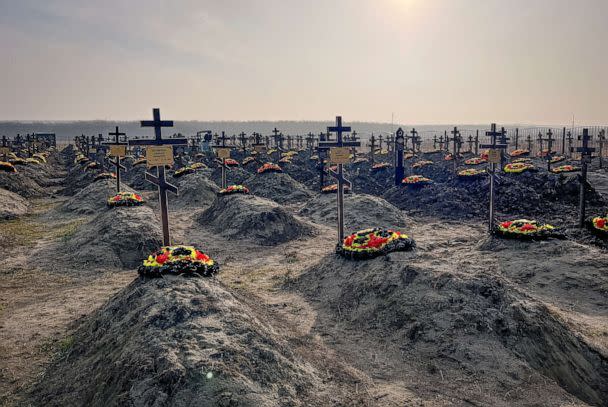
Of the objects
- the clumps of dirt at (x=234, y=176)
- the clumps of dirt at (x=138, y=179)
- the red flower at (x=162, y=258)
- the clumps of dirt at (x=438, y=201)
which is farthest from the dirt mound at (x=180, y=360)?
the clumps of dirt at (x=234, y=176)

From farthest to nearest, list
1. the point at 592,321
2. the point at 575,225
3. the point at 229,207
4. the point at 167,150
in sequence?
the point at 229,207, the point at 575,225, the point at 167,150, the point at 592,321

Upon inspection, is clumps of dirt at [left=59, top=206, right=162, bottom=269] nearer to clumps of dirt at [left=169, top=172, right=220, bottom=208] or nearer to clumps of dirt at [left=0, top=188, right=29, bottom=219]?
clumps of dirt at [left=0, top=188, right=29, bottom=219]

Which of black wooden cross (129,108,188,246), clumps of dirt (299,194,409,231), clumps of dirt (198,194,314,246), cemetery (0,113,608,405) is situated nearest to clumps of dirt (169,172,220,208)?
clumps of dirt (198,194,314,246)

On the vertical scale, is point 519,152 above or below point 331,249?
above

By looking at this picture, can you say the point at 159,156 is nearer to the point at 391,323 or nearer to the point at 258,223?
the point at 258,223

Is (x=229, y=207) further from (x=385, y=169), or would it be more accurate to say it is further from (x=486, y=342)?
(x=385, y=169)

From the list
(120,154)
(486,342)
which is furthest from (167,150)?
(120,154)

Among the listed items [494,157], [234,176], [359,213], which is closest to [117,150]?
[359,213]
